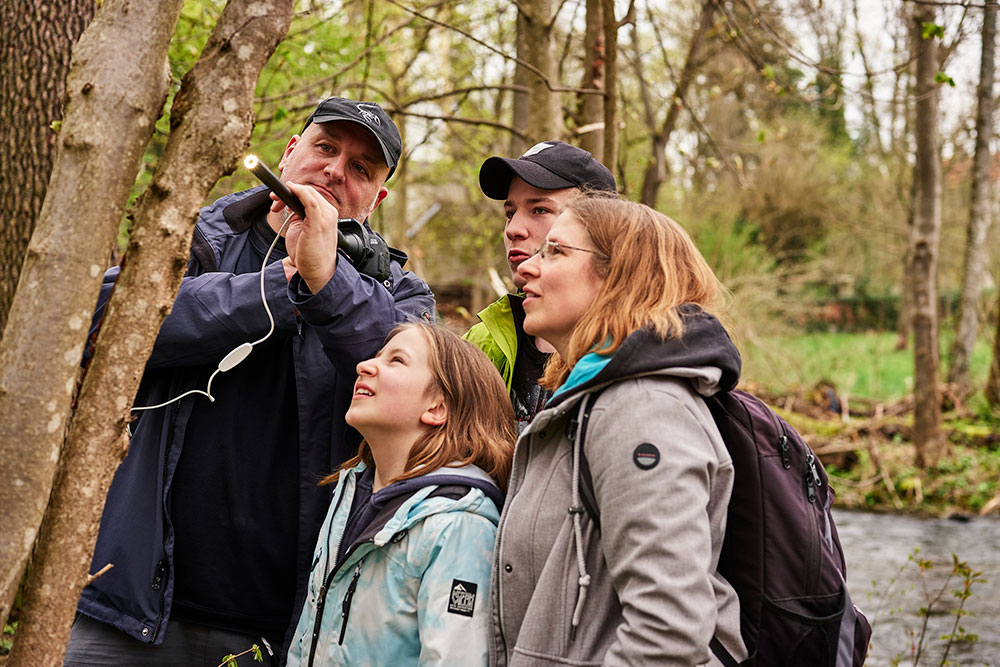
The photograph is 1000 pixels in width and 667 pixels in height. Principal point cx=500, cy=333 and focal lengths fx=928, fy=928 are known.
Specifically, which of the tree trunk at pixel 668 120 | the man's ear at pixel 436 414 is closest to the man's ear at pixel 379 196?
the man's ear at pixel 436 414

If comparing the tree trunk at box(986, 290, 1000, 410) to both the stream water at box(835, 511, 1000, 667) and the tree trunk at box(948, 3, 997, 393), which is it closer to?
the tree trunk at box(948, 3, 997, 393)

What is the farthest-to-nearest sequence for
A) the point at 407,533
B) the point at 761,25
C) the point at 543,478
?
the point at 761,25 < the point at 407,533 < the point at 543,478

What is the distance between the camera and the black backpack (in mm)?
1809

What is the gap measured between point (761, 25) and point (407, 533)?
Result: 4.18 meters

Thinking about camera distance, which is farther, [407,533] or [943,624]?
[943,624]

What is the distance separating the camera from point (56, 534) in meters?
1.60

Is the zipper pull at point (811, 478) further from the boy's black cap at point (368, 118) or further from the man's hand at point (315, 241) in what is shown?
the boy's black cap at point (368, 118)

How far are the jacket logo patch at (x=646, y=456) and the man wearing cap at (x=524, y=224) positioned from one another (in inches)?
39.5

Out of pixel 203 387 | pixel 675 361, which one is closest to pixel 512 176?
pixel 203 387

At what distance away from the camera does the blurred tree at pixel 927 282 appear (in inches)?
408

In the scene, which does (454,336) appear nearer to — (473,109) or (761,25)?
(761,25)

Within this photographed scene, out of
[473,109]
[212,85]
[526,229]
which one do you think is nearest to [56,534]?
[212,85]

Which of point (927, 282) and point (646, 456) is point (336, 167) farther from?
point (927, 282)

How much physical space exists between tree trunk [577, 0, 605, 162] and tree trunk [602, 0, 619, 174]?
7cm
